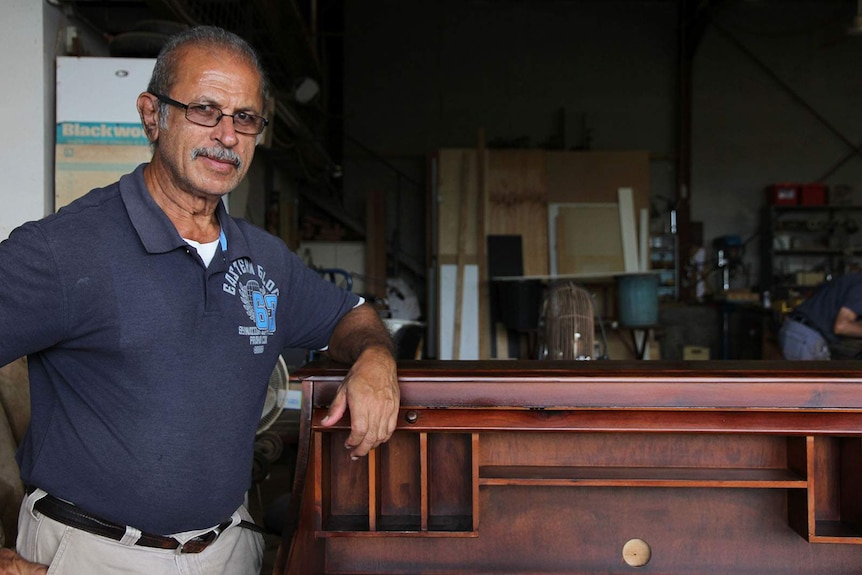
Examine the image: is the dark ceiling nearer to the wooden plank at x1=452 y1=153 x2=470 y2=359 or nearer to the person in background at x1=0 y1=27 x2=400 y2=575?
the wooden plank at x1=452 y1=153 x2=470 y2=359

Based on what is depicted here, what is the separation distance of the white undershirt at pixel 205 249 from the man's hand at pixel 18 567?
0.64 metres

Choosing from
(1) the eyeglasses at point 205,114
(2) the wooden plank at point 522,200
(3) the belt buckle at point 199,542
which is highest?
(2) the wooden plank at point 522,200

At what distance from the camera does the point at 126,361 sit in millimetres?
1287

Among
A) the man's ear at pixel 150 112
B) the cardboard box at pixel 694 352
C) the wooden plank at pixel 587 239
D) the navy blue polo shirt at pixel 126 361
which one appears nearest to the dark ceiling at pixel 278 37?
the man's ear at pixel 150 112

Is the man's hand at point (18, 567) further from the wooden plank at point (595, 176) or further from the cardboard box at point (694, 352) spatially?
the cardboard box at point (694, 352)

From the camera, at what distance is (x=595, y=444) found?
1608 millimetres

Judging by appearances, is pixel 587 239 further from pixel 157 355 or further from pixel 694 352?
pixel 157 355

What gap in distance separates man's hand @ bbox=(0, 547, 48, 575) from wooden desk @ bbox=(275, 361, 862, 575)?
1.60 feet

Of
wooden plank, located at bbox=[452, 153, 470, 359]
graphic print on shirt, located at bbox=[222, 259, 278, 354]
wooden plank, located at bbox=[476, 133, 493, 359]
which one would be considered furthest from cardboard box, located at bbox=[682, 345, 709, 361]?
graphic print on shirt, located at bbox=[222, 259, 278, 354]

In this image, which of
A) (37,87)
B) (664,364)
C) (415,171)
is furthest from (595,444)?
(415,171)

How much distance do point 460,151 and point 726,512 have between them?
269 inches

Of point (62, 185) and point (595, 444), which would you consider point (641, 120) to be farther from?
point (595, 444)

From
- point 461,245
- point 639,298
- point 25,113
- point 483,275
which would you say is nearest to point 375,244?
point 461,245

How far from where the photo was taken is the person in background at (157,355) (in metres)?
1.26
